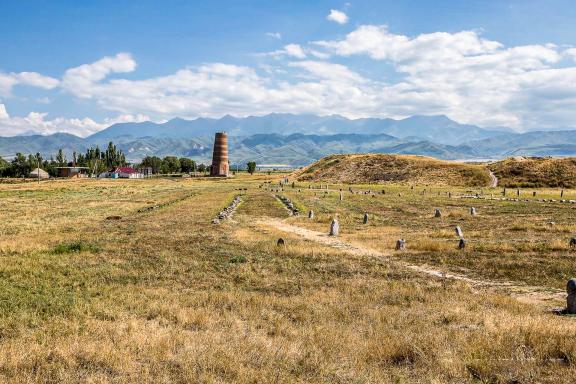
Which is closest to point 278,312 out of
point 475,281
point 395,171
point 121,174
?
point 475,281

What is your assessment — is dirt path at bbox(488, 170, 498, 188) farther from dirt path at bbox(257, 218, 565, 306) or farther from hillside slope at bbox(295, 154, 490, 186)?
dirt path at bbox(257, 218, 565, 306)

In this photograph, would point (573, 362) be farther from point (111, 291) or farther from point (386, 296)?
point (111, 291)

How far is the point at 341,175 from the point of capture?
15688 centimetres

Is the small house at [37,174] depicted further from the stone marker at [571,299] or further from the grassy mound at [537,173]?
the stone marker at [571,299]

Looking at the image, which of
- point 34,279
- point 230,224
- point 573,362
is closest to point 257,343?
point 573,362

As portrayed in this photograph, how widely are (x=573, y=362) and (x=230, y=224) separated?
32.3 m

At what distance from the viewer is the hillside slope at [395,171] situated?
132 m

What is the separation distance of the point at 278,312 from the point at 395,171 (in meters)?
141

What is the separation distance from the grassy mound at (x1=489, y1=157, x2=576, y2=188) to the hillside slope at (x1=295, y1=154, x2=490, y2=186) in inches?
203

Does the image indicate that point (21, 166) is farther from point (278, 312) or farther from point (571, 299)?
point (571, 299)

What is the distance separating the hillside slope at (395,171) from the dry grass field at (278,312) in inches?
4209

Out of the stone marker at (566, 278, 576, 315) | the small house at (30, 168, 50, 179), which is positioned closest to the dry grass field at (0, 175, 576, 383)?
the stone marker at (566, 278, 576, 315)

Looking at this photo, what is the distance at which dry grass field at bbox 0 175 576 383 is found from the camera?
995cm

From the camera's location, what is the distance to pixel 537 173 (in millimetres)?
121750
